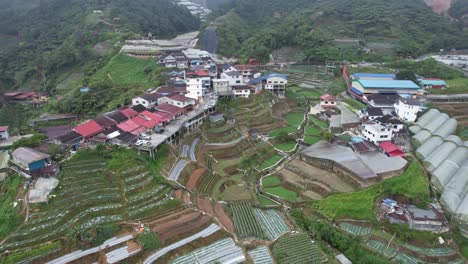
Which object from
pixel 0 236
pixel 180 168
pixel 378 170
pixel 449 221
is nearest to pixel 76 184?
pixel 0 236

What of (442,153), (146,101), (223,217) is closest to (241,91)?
(146,101)

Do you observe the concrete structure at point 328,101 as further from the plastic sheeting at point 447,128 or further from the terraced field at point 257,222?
the terraced field at point 257,222

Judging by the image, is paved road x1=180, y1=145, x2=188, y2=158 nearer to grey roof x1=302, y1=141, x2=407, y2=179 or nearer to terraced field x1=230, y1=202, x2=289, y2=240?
terraced field x1=230, y1=202, x2=289, y2=240

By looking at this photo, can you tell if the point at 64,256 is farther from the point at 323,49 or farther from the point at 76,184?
the point at 323,49

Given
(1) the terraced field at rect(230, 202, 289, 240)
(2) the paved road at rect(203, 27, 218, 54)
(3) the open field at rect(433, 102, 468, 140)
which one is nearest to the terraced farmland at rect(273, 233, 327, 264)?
(1) the terraced field at rect(230, 202, 289, 240)

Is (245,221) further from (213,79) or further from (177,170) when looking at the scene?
(213,79)

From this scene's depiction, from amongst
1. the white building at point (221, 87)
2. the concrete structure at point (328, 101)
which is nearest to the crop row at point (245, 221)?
the white building at point (221, 87)
